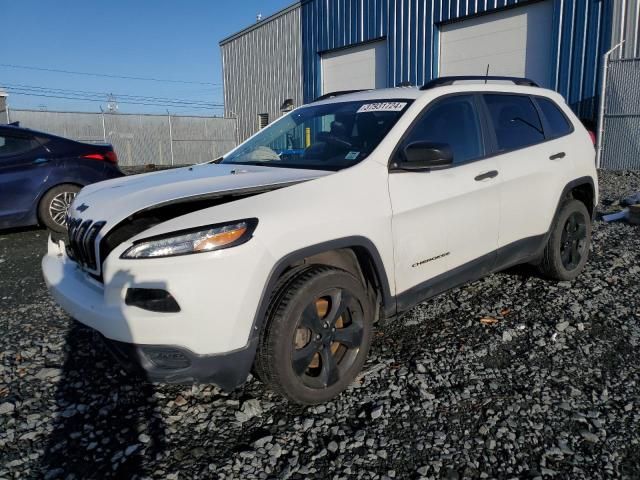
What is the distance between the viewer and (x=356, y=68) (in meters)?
16.9

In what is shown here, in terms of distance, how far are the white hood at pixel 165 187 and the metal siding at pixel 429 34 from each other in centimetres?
1079

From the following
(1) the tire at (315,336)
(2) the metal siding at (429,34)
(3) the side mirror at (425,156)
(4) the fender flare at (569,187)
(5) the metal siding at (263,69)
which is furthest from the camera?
(5) the metal siding at (263,69)

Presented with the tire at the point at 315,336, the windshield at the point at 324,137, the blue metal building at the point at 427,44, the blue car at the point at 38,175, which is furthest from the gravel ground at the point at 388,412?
the blue metal building at the point at 427,44

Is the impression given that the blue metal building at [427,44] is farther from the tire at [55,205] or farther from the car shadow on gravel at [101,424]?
the car shadow on gravel at [101,424]

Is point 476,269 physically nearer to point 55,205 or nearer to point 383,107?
point 383,107

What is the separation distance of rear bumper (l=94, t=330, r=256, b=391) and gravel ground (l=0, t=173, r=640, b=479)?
36 cm

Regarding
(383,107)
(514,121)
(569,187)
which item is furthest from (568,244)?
(383,107)

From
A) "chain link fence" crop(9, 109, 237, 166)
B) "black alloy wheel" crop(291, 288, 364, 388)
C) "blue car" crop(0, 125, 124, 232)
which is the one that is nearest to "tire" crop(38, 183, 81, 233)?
"blue car" crop(0, 125, 124, 232)

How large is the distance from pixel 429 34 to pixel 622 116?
5.74 meters

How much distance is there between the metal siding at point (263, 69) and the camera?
1958 cm

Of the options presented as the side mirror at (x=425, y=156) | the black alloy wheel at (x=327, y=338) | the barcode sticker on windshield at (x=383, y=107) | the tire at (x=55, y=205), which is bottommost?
the black alloy wheel at (x=327, y=338)

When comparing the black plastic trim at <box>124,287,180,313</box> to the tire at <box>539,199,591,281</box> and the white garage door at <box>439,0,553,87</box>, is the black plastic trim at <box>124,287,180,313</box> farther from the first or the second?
the white garage door at <box>439,0,553,87</box>

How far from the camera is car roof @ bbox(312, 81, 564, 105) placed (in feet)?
10.9

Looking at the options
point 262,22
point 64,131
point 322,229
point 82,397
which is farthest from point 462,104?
point 64,131
